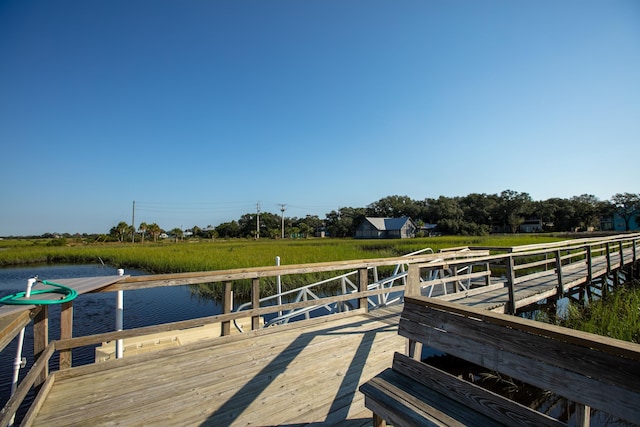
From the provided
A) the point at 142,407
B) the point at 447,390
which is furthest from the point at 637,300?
the point at 142,407

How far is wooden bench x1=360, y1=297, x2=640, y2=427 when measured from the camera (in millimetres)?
1445

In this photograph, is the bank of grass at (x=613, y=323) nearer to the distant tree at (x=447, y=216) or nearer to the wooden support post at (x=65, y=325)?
Answer: the wooden support post at (x=65, y=325)

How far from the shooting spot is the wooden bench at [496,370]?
1.45 metres

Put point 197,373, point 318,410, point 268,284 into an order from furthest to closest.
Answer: point 268,284 → point 197,373 → point 318,410

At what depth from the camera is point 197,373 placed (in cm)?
343

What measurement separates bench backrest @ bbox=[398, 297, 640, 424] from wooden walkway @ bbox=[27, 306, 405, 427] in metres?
1.13

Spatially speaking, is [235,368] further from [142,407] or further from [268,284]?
[268,284]

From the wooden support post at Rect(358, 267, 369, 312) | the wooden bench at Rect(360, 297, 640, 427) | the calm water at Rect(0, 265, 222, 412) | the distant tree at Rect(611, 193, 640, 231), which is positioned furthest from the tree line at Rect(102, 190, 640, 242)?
the wooden bench at Rect(360, 297, 640, 427)

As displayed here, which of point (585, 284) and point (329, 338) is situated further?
point (585, 284)

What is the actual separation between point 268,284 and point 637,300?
11.6m

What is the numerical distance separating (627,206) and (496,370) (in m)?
82.2

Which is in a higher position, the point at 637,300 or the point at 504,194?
the point at 504,194

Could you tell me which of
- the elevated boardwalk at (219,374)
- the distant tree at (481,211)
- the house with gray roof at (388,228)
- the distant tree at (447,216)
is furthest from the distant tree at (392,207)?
the elevated boardwalk at (219,374)

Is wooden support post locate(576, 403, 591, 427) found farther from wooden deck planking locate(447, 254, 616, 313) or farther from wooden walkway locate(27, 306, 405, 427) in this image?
wooden deck planking locate(447, 254, 616, 313)
